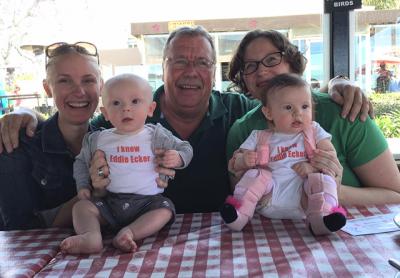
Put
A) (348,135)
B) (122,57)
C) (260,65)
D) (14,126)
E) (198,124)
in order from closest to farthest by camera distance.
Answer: (348,135), (14,126), (260,65), (198,124), (122,57)

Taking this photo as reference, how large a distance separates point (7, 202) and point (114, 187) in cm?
59

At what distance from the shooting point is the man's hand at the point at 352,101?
1557 millimetres

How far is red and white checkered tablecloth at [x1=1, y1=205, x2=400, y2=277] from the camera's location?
3.15 feet

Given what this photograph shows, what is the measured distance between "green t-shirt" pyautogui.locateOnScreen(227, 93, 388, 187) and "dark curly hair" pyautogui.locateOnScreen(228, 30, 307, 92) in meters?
0.31

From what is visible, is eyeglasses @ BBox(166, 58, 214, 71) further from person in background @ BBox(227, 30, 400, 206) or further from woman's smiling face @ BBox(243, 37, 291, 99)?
Result: person in background @ BBox(227, 30, 400, 206)

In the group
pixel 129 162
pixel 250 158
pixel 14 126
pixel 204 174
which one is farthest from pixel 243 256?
pixel 14 126

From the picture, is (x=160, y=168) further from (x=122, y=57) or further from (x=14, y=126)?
(x=122, y=57)

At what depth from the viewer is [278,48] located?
1895mm

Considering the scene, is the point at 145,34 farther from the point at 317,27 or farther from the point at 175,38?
the point at 317,27

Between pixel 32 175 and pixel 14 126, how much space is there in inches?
8.6

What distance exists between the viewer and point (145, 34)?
113 inches

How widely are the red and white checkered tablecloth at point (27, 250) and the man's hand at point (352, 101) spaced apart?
1.14 meters

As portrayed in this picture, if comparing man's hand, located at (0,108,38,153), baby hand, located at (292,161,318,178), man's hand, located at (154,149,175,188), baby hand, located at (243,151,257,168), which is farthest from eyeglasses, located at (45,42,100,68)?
baby hand, located at (292,161,318,178)

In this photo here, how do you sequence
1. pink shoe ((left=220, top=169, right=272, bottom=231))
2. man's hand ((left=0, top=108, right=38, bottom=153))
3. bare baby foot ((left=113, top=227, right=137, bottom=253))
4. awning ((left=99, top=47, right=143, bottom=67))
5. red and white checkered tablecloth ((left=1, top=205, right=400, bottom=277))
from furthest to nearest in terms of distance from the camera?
1. awning ((left=99, top=47, right=143, bottom=67))
2. man's hand ((left=0, top=108, right=38, bottom=153))
3. pink shoe ((left=220, top=169, right=272, bottom=231))
4. bare baby foot ((left=113, top=227, right=137, bottom=253))
5. red and white checkered tablecloth ((left=1, top=205, right=400, bottom=277))
